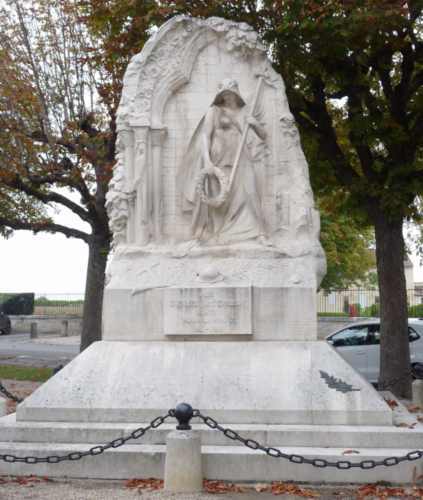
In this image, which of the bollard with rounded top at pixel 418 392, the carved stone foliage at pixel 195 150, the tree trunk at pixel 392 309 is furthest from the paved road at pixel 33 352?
the carved stone foliage at pixel 195 150

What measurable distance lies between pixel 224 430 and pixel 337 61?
331 inches

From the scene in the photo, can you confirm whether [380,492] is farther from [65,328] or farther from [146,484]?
[65,328]

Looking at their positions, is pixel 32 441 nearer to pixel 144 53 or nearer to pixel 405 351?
pixel 144 53

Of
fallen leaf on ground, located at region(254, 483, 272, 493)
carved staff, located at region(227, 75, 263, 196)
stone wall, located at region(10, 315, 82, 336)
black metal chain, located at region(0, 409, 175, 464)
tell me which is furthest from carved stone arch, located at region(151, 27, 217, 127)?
stone wall, located at region(10, 315, 82, 336)

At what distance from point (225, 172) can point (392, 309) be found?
18.3ft

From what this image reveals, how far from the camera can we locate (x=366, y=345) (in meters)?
15.8

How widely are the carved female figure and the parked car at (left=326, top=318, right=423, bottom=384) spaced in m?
6.91

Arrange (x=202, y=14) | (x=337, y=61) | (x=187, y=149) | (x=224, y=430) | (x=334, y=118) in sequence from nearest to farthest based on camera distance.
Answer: (x=224, y=430)
(x=187, y=149)
(x=202, y=14)
(x=337, y=61)
(x=334, y=118)

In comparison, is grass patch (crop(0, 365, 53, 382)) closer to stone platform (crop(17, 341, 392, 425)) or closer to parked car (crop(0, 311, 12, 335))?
stone platform (crop(17, 341, 392, 425))

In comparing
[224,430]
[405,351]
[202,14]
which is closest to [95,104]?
[202,14]

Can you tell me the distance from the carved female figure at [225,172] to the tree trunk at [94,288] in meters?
7.90

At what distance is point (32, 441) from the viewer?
7.41m

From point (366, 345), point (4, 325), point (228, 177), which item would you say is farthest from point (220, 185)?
point (4, 325)

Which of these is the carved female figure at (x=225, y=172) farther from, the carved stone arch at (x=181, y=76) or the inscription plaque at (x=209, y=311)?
the inscription plaque at (x=209, y=311)
